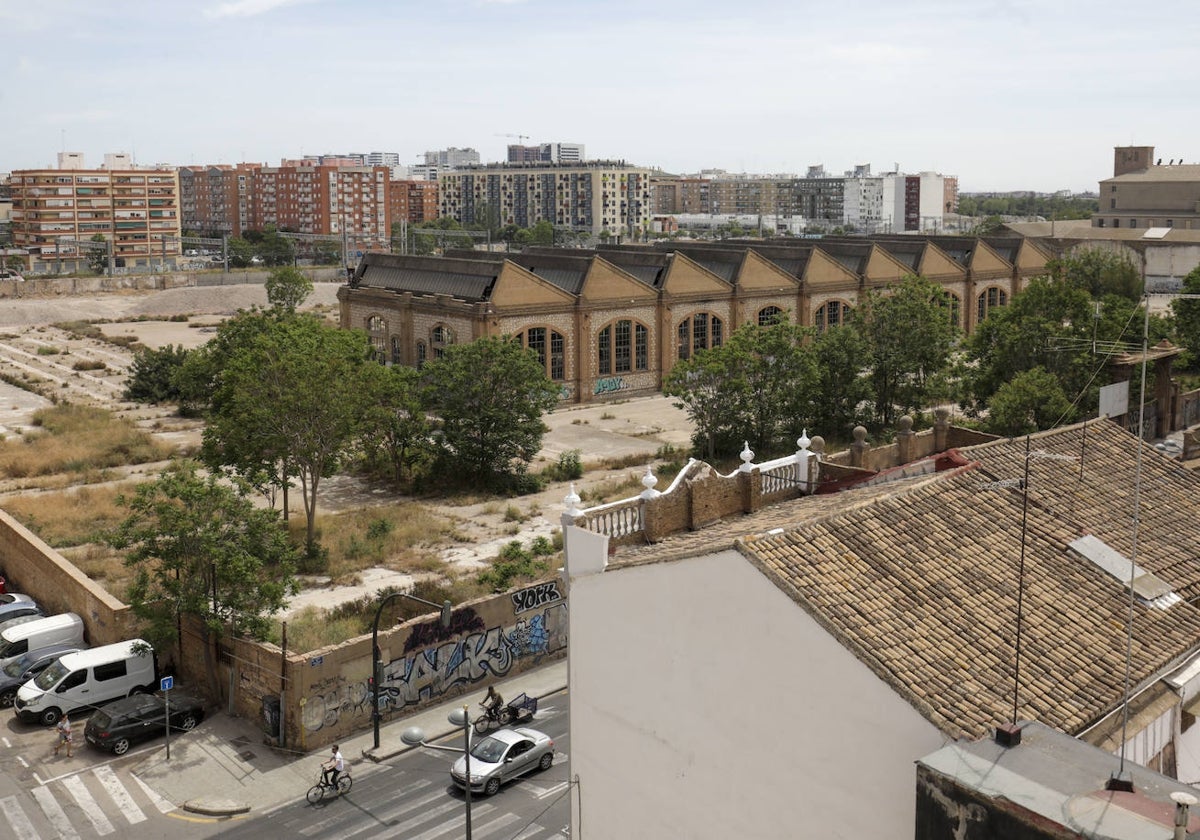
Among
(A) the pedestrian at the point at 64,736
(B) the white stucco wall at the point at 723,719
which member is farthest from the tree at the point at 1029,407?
(A) the pedestrian at the point at 64,736

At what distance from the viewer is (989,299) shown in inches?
3310

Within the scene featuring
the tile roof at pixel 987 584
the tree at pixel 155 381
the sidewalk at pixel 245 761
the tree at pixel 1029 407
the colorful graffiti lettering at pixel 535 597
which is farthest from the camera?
the tree at pixel 155 381

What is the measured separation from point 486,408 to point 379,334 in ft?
85.8

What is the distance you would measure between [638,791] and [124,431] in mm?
47855

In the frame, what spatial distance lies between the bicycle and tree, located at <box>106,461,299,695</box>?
4.44 meters

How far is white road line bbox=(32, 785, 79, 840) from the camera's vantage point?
21.9m

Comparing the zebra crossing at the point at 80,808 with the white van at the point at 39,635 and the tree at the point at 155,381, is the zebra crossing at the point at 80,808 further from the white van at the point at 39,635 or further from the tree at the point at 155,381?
the tree at the point at 155,381

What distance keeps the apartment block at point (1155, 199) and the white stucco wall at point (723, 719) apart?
410 feet

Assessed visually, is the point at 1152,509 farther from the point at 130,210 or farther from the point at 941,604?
the point at 130,210

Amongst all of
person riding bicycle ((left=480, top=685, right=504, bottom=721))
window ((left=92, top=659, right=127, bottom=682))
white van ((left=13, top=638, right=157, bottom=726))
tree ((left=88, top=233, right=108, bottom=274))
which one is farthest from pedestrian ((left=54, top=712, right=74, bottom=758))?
tree ((left=88, top=233, right=108, bottom=274))

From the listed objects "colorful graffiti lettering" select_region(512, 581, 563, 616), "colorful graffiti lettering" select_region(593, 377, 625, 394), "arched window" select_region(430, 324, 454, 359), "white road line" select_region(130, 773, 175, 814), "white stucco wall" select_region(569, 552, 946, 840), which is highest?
"arched window" select_region(430, 324, 454, 359)

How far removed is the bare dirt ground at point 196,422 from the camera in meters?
40.2

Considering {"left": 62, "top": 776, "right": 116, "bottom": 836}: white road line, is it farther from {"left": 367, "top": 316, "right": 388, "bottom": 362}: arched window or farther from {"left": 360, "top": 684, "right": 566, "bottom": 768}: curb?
{"left": 367, "top": 316, "right": 388, "bottom": 362}: arched window

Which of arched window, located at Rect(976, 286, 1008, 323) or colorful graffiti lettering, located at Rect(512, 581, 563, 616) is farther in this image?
arched window, located at Rect(976, 286, 1008, 323)
